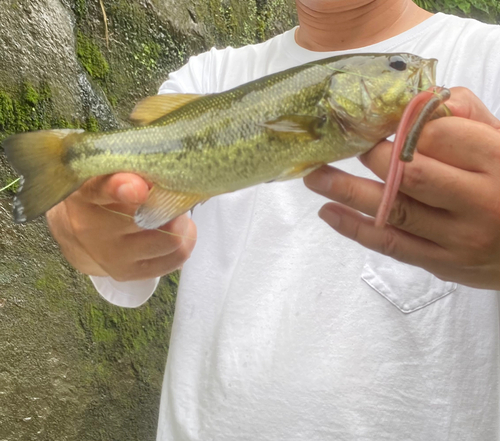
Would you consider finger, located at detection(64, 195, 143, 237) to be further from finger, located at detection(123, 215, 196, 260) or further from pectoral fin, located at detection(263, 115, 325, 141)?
pectoral fin, located at detection(263, 115, 325, 141)

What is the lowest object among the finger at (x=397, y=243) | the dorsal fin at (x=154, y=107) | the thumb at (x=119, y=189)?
the finger at (x=397, y=243)

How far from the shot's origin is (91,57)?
2.44m

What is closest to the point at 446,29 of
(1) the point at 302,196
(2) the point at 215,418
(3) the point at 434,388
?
(1) the point at 302,196

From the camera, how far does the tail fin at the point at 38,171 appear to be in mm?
1164

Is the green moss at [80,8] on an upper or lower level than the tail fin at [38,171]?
upper

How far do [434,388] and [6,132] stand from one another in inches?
78.0

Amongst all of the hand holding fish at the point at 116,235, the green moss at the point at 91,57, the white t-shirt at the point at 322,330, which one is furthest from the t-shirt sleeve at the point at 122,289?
the green moss at the point at 91,57

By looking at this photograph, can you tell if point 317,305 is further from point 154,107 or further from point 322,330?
point 154,107

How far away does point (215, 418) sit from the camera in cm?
142

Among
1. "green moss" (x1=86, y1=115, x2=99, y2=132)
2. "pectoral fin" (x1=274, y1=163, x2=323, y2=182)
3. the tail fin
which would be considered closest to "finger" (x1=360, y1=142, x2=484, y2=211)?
"pectoral fin" (x1=274, y1=163, x2=323, y2=182)

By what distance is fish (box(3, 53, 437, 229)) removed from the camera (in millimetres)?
1049

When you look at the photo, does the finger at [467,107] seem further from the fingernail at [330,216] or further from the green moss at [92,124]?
the green moss at [92,124]

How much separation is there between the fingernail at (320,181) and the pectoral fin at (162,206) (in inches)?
13.3

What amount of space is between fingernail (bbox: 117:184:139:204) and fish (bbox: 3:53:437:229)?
8cm
